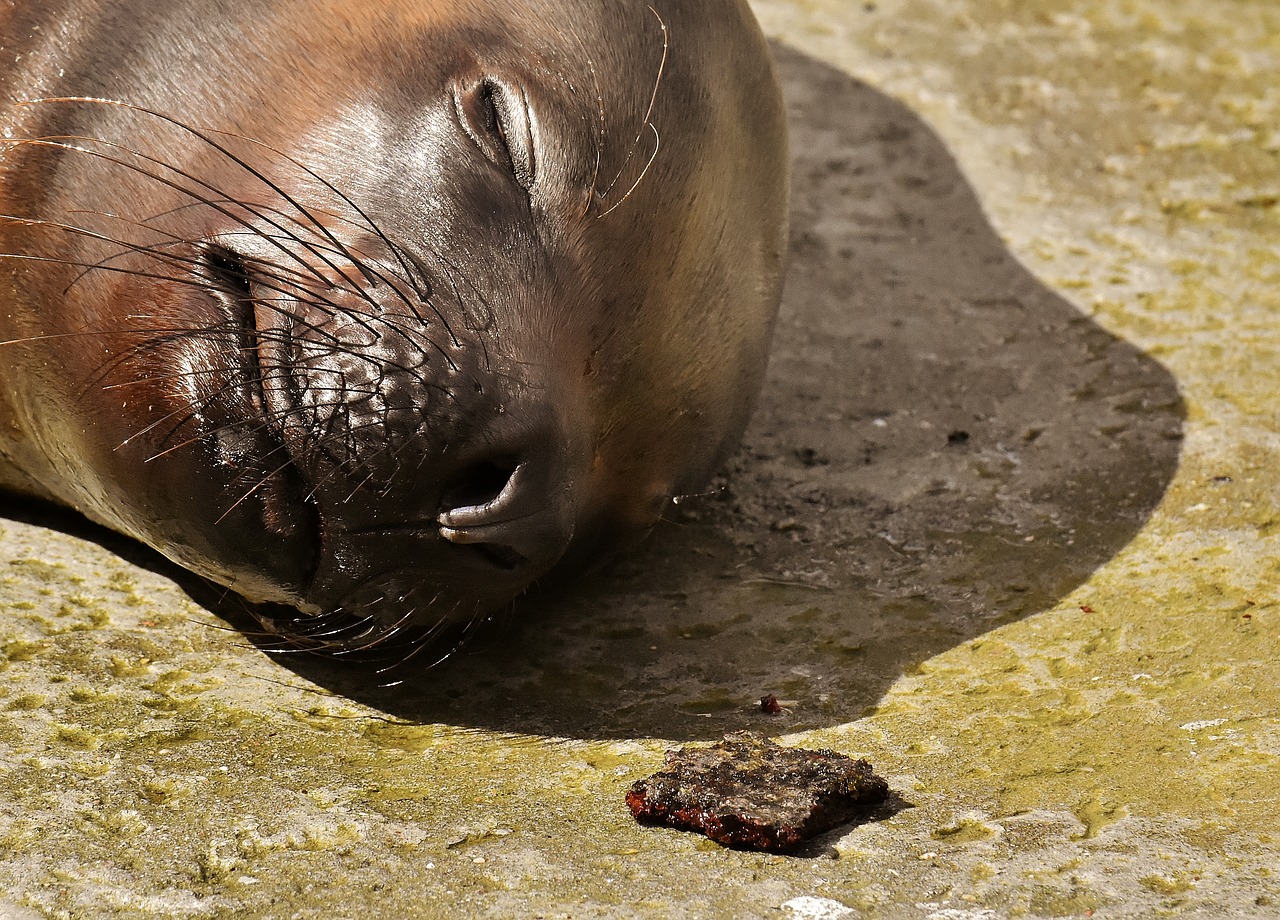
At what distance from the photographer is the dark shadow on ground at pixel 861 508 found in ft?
11.4

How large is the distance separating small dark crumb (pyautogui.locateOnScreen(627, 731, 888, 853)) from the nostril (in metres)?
0.61

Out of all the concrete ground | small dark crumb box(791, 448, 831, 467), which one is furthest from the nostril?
small dark crumb box(791, 448, 831, 467)

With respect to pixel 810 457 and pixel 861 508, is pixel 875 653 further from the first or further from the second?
pixel 810 457

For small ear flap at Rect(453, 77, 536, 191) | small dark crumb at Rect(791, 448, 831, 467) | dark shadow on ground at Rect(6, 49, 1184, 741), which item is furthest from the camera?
small dark crumb at Rect(791, 448, 831, 467)

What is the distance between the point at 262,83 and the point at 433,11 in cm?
41

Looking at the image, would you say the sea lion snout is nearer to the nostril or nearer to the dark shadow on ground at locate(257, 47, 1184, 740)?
the nostril

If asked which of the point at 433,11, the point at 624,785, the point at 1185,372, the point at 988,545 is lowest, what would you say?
the point at 624,785

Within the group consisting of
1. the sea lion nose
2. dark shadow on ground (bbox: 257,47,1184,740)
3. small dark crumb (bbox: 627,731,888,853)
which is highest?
dark shadow on ground (bbox: 257,47,1184,740)

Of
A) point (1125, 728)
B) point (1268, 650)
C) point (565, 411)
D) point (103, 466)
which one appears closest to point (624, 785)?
point (565, 411)

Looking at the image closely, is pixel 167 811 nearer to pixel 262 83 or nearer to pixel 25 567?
pixel 25 567

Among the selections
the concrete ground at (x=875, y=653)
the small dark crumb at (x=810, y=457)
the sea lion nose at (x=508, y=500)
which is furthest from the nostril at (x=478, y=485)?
the small dark crumb at (x=810, y=457)

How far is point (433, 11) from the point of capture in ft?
11.1

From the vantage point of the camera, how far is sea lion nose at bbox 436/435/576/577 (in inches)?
115

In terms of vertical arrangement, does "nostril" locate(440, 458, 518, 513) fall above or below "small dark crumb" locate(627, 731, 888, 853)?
above
